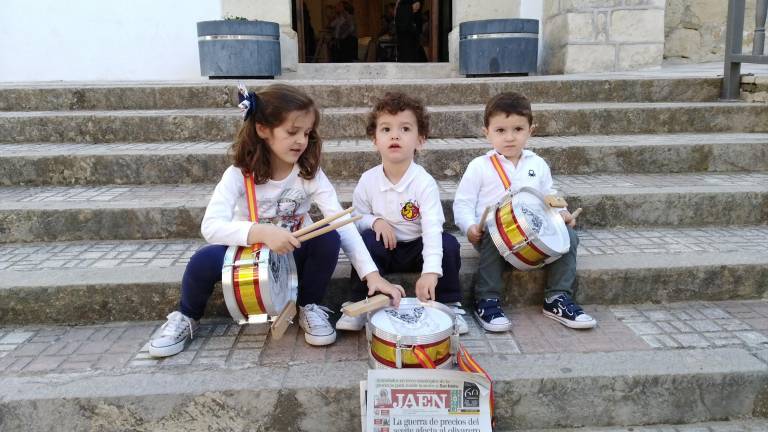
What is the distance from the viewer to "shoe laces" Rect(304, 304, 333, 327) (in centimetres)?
233

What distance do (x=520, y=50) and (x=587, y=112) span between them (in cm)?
176

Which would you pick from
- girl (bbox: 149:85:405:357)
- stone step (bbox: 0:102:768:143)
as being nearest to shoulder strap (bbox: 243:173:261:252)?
girl (bbox: 149:85:405:357)

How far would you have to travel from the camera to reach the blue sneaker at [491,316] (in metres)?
2.39

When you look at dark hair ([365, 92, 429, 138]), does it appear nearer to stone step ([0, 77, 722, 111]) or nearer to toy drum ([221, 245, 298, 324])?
toy drum ([221, 245, 298, 324])

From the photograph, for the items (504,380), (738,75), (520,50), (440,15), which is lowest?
(504,380)

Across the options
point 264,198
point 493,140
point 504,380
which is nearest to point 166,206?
point 264,198

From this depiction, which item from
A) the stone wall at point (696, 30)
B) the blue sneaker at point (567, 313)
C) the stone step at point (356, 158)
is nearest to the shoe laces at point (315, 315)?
the blue sneaker at point (567, 313)

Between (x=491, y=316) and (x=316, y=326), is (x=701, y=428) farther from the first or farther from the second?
(x=316, y=326)

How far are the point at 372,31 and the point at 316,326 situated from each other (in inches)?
540

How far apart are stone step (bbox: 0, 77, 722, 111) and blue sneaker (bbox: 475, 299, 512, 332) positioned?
2.48 meters

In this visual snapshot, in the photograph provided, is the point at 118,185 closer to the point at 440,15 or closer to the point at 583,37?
the point at 583,37

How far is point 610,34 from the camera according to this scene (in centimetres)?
606

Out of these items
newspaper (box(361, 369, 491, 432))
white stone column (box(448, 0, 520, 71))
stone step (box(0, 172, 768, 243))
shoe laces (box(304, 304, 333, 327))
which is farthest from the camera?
white stone column (box(448, 0, 520, 71))

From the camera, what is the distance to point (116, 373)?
209cm
